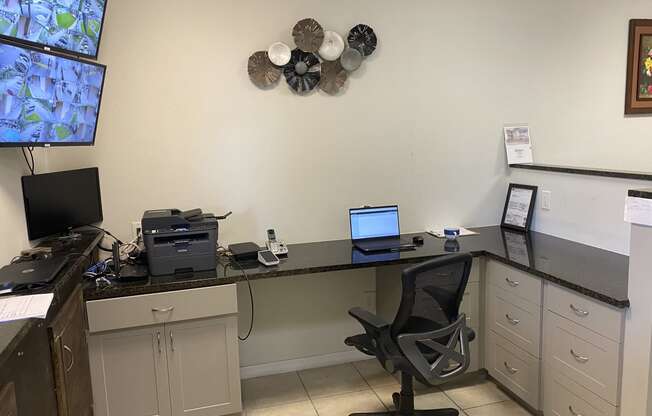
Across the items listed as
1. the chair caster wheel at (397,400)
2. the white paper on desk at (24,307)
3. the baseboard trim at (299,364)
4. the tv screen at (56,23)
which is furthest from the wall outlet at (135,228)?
the chair caster wheel at (397,400)

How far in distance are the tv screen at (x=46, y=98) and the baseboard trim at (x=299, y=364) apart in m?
1.74

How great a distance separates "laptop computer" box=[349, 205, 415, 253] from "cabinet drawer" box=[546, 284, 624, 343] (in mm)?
925

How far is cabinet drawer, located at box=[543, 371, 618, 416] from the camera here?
219 centimetres

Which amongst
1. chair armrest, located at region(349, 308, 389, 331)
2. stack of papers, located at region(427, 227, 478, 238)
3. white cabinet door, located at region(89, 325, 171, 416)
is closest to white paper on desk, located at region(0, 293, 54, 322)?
white cabinet door, located at region(89, 325, 171, 416)

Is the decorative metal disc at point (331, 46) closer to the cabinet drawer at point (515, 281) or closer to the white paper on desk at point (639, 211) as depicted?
the cabinet drawer at point (515, 281)

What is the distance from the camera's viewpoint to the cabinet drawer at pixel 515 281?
2561 millimetres

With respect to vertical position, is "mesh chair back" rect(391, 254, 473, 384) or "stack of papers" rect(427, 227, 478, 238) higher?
"stack of papers" rect(427, 227, 478, 238)

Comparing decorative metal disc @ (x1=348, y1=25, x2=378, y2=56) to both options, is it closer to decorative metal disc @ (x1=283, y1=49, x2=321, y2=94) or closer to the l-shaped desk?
decorative metal disc @ (x1=283, y1=49, x2=321, y2=94)

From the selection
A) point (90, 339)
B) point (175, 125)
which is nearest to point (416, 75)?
point (175, 125)

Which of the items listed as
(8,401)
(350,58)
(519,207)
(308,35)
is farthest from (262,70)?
(8,401)

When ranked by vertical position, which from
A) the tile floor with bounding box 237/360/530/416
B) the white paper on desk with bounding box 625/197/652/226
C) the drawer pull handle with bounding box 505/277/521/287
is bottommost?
the tile floor with bounding box 237/360/530/416

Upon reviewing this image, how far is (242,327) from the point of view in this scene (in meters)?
3.21

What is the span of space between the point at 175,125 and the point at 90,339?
1.30m

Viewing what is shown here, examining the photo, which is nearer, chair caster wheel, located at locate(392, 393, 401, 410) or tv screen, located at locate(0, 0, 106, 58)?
tv screen, located at locate(0, 0, 106, 58)
